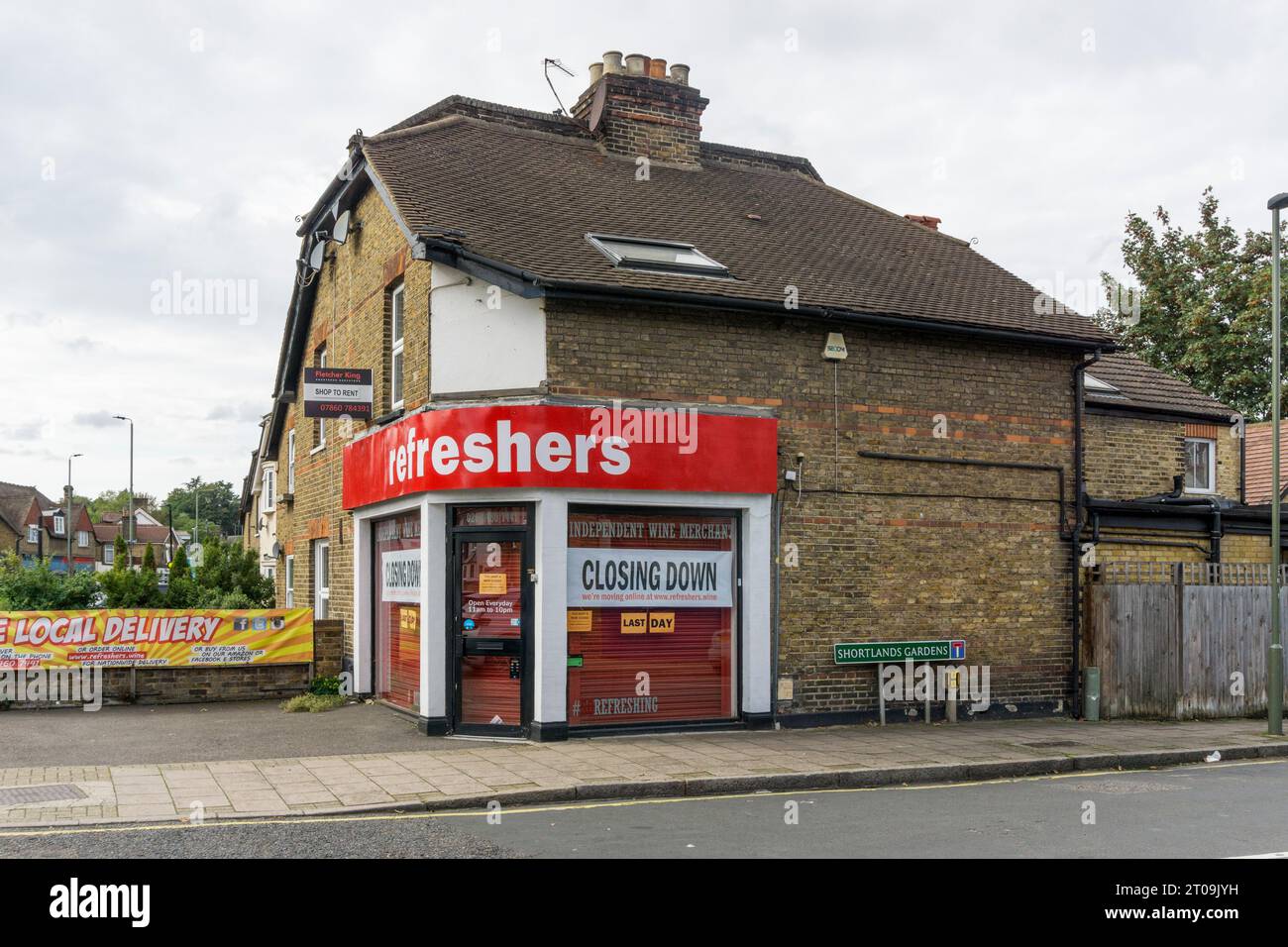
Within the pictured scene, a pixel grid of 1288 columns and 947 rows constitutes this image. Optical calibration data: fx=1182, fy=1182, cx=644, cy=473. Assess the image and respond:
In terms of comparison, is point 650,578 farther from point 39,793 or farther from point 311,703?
point 39,793

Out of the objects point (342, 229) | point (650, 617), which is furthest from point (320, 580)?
point (650, 617)

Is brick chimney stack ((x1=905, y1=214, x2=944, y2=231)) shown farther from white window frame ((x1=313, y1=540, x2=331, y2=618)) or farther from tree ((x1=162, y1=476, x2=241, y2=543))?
tree ((x1=162, y1=476, x2=241, y2=543))

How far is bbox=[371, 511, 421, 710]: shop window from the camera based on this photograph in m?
14.3

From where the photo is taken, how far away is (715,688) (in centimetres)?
1355

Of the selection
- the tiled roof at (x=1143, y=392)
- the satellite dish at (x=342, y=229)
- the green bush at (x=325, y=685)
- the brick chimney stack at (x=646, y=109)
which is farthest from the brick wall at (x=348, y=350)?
the tiled roof at (x=1143, y=392)

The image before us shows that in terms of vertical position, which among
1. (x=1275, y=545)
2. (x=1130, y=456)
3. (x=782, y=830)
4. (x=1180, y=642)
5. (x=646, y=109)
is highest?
(x=646, y=109)

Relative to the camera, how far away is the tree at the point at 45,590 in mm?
17031

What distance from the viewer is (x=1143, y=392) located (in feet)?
62.8

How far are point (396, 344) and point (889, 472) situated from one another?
21.9 ft

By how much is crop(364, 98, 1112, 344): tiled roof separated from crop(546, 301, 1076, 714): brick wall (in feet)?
1.48

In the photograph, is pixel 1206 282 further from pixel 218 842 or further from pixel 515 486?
pixel 218 842

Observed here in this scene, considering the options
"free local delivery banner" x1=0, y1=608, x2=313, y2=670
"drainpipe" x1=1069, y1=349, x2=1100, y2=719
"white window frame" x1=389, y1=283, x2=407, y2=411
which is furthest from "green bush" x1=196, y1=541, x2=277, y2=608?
"drainpipe" x1=1069, y1=349, x2=1100, y2=719
